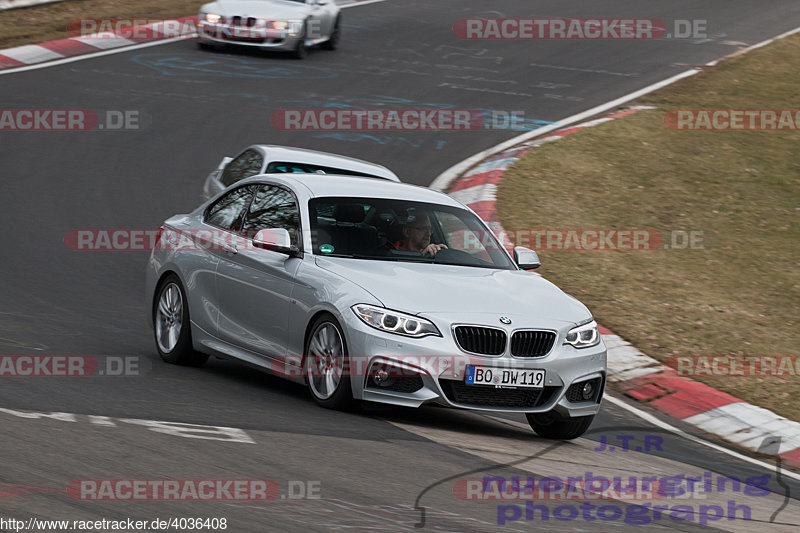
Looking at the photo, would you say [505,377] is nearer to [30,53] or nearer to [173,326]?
[173,326]

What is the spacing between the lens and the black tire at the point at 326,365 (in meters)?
8.13

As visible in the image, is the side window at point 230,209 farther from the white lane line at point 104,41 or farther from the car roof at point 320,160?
the white lane line at point 104,41

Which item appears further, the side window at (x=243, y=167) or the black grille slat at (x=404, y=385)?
the side window at (x=243, y=167)

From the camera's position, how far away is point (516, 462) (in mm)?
7652

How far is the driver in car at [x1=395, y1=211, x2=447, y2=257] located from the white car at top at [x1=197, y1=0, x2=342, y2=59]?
16.4 metres

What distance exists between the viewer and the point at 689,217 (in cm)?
1702

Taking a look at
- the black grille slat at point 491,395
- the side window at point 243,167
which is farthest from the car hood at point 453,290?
the side window at point 243,167

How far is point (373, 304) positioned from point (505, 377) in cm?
97

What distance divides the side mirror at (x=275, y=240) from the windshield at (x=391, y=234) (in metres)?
0.24

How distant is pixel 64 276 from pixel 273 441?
20.5 feet
